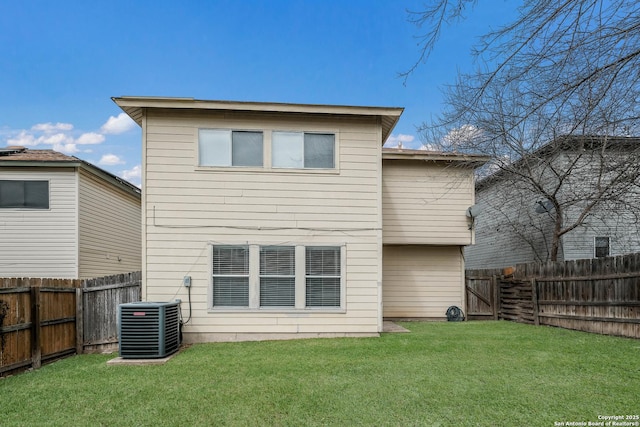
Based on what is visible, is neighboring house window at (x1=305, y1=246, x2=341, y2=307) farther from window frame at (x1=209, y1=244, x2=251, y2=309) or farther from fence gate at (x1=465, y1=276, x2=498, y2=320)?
fence gate at (x1=465, y1=276, x2=498, y2=320)

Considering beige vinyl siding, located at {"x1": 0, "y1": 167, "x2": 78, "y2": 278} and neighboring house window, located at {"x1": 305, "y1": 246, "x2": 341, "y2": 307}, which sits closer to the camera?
neighboring house window, located at {"x1": 305, "y1": 246, "x2": 341, "y2": 307}

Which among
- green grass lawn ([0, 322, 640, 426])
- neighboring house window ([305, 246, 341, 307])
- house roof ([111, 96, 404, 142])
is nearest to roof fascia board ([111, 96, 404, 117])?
house roof ([111, 96, 404, 142])

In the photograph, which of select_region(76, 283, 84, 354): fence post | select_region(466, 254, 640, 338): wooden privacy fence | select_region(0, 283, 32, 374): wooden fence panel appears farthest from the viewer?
select_region(76, 283, 84, 354): fence post

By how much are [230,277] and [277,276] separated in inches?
37.0

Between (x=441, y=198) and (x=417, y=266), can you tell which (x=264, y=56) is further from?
(x=417, y=266)

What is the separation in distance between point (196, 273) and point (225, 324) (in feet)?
3.83

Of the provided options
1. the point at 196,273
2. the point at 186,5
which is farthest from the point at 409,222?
the point at 186,5

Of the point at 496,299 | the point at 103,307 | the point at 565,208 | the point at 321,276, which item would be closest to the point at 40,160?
the point at 103,307

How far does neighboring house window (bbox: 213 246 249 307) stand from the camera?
733 cm

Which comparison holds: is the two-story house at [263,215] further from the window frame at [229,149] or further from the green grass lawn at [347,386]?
the green grass lawn at [347,386]

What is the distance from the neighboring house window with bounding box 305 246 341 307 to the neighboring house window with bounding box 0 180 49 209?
885 centimetres

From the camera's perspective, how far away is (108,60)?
13.3 meters

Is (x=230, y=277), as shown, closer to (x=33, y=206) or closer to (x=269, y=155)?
(x=269, y=155)

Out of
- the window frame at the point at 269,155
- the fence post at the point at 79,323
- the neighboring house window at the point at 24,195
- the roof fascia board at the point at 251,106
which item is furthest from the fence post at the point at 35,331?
the neighboring house window at the point at 24,195
